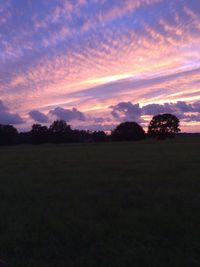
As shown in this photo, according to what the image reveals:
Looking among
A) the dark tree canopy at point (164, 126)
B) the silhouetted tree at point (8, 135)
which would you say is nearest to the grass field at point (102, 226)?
the silhouetted tree at point (8, 135)

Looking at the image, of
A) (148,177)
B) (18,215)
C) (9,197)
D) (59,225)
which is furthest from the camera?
(148,177)

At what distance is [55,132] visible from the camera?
131 meters

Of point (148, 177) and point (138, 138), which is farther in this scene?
point (138, 138)

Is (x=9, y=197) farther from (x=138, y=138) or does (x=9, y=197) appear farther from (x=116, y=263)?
(x=138, y=138)

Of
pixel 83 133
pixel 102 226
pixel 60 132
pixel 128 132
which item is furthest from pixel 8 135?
pixel 102 226

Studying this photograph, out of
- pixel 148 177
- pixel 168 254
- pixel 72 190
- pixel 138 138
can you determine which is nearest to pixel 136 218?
pixel 168 254

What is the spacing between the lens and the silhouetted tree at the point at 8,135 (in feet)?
403

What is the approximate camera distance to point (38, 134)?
127000 mm

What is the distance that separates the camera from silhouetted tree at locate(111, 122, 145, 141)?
12812cm

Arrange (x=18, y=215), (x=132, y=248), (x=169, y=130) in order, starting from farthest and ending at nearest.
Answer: (x=169, y=130) < (x=18, y=215) < (x=132, y=248)

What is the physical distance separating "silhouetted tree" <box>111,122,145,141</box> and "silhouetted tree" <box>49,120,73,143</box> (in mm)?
13975

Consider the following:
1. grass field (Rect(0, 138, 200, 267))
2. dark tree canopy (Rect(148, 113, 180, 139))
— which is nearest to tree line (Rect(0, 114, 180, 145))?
dark tree canopy (Rect(148, 113, 180, 139))

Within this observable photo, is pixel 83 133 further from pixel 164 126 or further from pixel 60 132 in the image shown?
pixel 164 126

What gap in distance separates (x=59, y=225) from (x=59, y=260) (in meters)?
2.48
